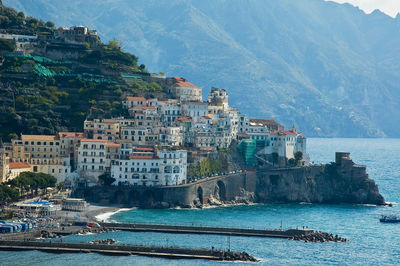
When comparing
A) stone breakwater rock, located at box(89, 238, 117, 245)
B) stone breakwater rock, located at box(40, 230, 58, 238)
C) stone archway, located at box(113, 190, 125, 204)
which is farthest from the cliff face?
stone breakwater rock, located at box(40, 230, 58, 238)

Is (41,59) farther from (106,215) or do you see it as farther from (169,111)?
(106,215)

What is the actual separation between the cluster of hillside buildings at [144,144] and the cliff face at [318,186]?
6.75 metres

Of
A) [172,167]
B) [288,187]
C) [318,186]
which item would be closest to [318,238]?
[172,167]

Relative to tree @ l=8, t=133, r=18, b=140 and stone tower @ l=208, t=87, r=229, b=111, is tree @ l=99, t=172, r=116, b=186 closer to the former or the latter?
tree @ l=8, t=133, r=18, b=140

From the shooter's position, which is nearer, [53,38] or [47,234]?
[47,234]

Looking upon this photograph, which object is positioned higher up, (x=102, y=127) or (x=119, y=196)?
(x=102, y=127)

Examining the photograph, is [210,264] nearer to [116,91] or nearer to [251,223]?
[251,223]

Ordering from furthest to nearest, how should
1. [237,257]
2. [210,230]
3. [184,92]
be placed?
[184,92]
[210,230]
[237,257]

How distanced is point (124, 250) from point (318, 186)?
64.1 meters

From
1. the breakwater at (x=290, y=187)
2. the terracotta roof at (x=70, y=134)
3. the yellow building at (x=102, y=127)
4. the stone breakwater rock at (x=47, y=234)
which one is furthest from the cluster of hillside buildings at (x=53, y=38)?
the stone breakwater rock at (x=47, y=234)

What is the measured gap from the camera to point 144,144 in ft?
510

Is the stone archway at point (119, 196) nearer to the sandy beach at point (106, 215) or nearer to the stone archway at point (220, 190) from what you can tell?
the sandy beach at point (106, 215)

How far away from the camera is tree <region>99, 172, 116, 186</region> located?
14700cm

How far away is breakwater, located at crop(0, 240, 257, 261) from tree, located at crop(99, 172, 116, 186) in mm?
36627
